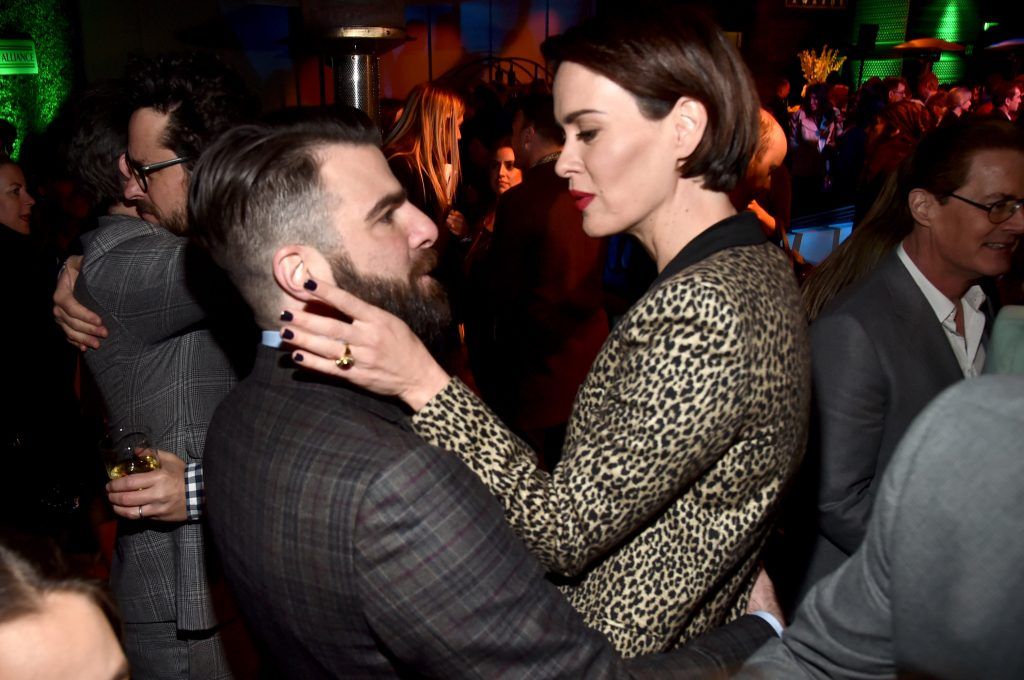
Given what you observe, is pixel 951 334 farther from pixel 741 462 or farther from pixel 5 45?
pixel 5 45

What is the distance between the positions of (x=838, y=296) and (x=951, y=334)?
0.37 m

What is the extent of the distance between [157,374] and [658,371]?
4.37ft

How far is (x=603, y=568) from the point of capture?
4.24ft

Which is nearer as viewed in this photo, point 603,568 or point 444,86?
point 603,568

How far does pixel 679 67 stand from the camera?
4.15ft

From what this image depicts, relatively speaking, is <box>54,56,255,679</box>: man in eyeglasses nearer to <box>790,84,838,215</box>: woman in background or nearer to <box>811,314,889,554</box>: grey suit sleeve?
<box>811,314,889,554</box>: grey suit sleeve

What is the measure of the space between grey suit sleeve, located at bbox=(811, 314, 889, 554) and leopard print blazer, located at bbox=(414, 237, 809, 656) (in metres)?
0.61

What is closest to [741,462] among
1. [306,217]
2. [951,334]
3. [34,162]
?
[306,217]

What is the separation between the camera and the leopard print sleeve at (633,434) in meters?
1.10

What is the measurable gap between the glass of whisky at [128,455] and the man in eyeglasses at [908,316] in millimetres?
1499

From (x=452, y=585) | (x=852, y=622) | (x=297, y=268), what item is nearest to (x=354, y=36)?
(x=297, y=268)

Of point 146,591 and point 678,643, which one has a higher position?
point 678,643

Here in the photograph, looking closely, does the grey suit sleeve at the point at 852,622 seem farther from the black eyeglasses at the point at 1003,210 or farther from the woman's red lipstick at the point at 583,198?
the black eyeglasses at the point at 1003,210

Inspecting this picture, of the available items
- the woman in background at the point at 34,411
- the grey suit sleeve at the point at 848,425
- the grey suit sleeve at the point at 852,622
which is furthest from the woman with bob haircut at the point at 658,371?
the woman in background at the point at 34,411
